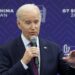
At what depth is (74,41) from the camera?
3465 mm

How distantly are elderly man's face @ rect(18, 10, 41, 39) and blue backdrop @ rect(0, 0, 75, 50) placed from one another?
120cm

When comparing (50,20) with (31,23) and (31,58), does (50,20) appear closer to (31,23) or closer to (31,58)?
(31,23)

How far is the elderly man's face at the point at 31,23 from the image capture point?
2.18 meters

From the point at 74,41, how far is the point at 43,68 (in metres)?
1.28

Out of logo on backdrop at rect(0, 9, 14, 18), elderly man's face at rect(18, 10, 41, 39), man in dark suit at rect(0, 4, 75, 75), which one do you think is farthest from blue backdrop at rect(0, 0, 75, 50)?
elderly man's face at rect(18, 10, 41, 39)

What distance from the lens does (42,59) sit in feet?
7.44

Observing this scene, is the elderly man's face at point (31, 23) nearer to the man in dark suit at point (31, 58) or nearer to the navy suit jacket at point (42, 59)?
the man in dark suit at point (31, 58)

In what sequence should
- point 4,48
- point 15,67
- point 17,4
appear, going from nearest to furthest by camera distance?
point 15,67
point 4,48
point 17,4

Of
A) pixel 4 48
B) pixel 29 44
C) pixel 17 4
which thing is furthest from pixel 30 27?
pixel 17 4

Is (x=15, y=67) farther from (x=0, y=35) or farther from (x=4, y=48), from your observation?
(x=0, y=35)

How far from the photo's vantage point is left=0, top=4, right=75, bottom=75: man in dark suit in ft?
7.04

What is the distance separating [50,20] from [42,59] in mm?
1231

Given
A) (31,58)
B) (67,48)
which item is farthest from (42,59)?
(67,48)

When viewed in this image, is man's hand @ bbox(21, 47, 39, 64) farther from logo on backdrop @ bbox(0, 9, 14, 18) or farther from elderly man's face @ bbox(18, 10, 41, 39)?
logo on backdrop @ bbox(0, 9, 14, 18)
